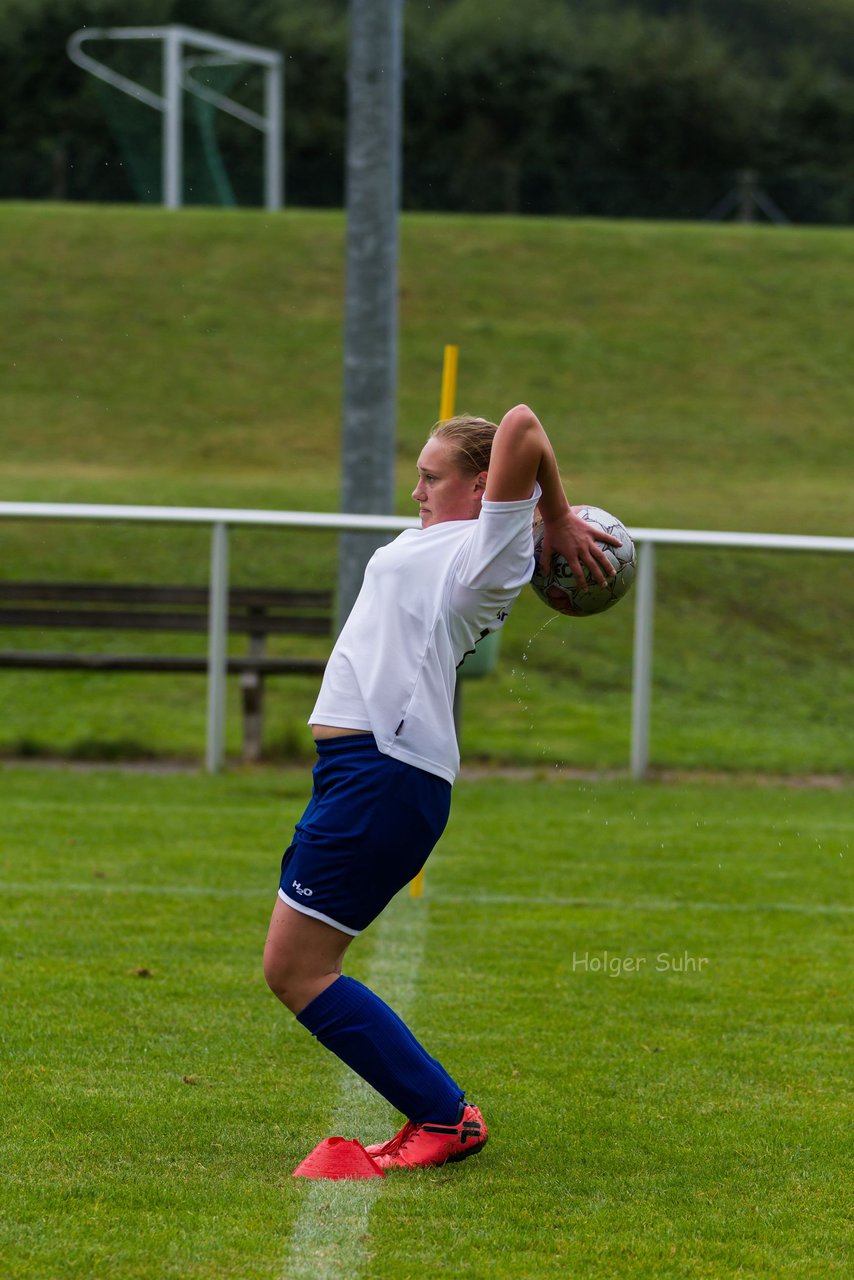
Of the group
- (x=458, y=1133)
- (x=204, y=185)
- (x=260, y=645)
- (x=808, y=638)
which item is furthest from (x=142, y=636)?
(x=204, y=185)

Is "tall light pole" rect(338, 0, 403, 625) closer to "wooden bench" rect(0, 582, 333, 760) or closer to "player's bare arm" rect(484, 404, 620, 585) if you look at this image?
"wooden bench" rect(0, 582, 333, 760)

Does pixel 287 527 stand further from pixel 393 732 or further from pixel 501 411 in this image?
pixel 501 411

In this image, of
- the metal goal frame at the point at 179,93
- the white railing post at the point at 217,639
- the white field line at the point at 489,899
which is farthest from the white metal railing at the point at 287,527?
the metal goal frame at the point at 179,93

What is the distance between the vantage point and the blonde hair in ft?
12.3

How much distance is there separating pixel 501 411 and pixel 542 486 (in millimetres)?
19850

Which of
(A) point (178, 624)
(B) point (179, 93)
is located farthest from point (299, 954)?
(B) point (179, 93)

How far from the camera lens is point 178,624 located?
38.4 ft

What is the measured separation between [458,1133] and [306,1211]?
0.45 m

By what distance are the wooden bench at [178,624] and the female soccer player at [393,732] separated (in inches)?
288

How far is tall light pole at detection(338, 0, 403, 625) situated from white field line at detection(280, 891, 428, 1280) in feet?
15.4

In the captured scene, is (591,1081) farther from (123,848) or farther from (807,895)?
(123,848)

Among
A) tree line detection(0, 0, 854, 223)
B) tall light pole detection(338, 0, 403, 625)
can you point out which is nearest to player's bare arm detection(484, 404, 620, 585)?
tall light pole detection(338, 0, 403, 625)

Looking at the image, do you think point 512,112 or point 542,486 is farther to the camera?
point 512,112

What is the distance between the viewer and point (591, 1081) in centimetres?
460
